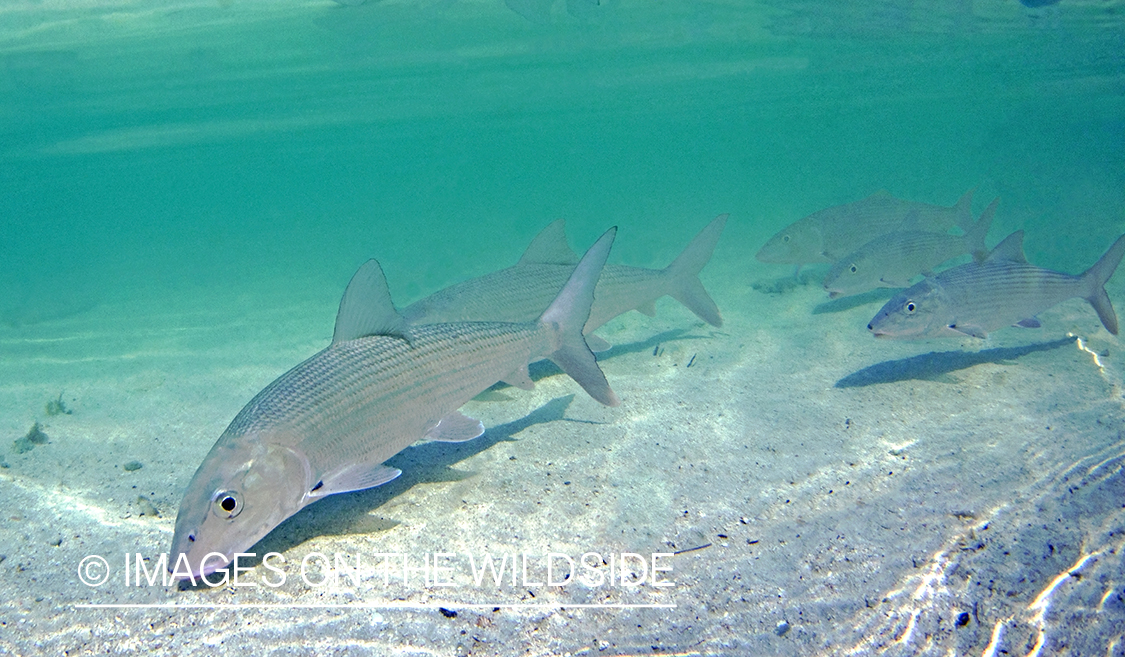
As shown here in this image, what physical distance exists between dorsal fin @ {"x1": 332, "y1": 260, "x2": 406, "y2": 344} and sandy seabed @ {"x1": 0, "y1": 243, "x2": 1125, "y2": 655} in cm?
114

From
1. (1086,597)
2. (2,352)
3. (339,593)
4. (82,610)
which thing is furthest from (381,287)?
(2,352)

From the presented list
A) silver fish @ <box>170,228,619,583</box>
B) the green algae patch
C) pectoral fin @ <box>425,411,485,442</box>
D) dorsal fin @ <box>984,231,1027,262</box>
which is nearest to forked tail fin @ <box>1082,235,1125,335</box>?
dorsal fin @ <box>984,231,1027,262</box>

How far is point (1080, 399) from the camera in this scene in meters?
4.91

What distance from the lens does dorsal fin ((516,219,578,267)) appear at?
6.19 meters

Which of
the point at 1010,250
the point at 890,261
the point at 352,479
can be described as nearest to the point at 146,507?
the point at 352,479

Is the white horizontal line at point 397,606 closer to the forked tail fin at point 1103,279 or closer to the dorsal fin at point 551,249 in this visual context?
the dorsal fin at point 551,249

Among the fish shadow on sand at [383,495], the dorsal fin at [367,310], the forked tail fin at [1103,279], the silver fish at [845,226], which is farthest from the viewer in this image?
the silver fish at [845,226]

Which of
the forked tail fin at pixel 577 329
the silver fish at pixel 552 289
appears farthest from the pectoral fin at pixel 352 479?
the silver fish at pixel 552 289

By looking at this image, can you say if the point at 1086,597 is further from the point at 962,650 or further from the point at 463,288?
the point at 463,288

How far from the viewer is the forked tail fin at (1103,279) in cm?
564

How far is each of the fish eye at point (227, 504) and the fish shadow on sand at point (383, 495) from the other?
0.56m

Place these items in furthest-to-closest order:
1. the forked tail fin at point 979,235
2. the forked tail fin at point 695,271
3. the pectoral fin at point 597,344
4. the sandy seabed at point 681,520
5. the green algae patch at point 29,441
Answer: the forked tail fin at point 979,235, the forked tail fin at point 695,271, the pectoral fin at point 597,344, the green algae patch at point 29,441, the sandy seabed at point 681,520

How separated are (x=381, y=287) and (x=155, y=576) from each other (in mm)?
1950

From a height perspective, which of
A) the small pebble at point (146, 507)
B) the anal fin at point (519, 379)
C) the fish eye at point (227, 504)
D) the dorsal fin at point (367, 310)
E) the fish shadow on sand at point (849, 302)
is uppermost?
the dorsal fin at point (367, 310)
